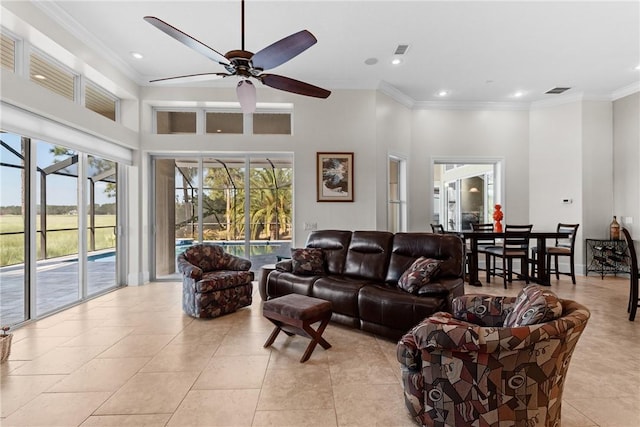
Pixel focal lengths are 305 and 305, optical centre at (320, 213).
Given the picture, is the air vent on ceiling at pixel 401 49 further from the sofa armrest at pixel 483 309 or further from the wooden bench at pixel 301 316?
the wooden bench at pixel 301 316

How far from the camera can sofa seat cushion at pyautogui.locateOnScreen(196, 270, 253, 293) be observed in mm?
3674

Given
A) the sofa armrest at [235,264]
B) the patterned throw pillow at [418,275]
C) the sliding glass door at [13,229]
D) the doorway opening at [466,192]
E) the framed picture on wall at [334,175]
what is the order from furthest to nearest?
the doorway opening at [466,192] → the framed picture on wall at [334,175] → the sofa armrest at [235,264] → the sliding glass door at [13,229] → the patterned throw pillow at [418,275]

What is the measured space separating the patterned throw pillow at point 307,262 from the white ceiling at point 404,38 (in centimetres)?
287

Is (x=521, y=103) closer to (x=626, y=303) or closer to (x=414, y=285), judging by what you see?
(x=626, y=303)

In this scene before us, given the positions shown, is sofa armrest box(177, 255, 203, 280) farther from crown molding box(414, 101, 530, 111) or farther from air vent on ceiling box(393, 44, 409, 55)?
crown molding box(414, 101, 530, 111)

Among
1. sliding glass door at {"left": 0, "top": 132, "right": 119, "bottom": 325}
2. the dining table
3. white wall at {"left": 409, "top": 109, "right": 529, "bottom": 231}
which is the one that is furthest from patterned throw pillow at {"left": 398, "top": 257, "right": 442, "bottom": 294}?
sliding glass door at {"left": 0, "top": 132, "right": 119, "bottom": 325}

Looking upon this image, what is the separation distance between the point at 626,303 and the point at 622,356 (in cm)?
213

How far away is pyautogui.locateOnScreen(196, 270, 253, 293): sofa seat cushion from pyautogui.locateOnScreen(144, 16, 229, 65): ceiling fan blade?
8.09 ft

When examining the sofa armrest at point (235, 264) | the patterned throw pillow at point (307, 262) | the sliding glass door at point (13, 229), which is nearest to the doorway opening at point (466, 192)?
the patterned throw pillow at point (307, 262)

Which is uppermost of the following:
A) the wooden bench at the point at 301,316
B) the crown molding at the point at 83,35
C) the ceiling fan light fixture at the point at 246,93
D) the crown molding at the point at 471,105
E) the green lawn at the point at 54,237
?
the crown molding at the point at 83,35

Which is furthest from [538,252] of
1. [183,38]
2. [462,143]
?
[183,38]

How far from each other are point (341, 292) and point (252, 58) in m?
2.45

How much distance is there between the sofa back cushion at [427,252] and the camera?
3.34 m

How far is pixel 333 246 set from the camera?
4.23 m
